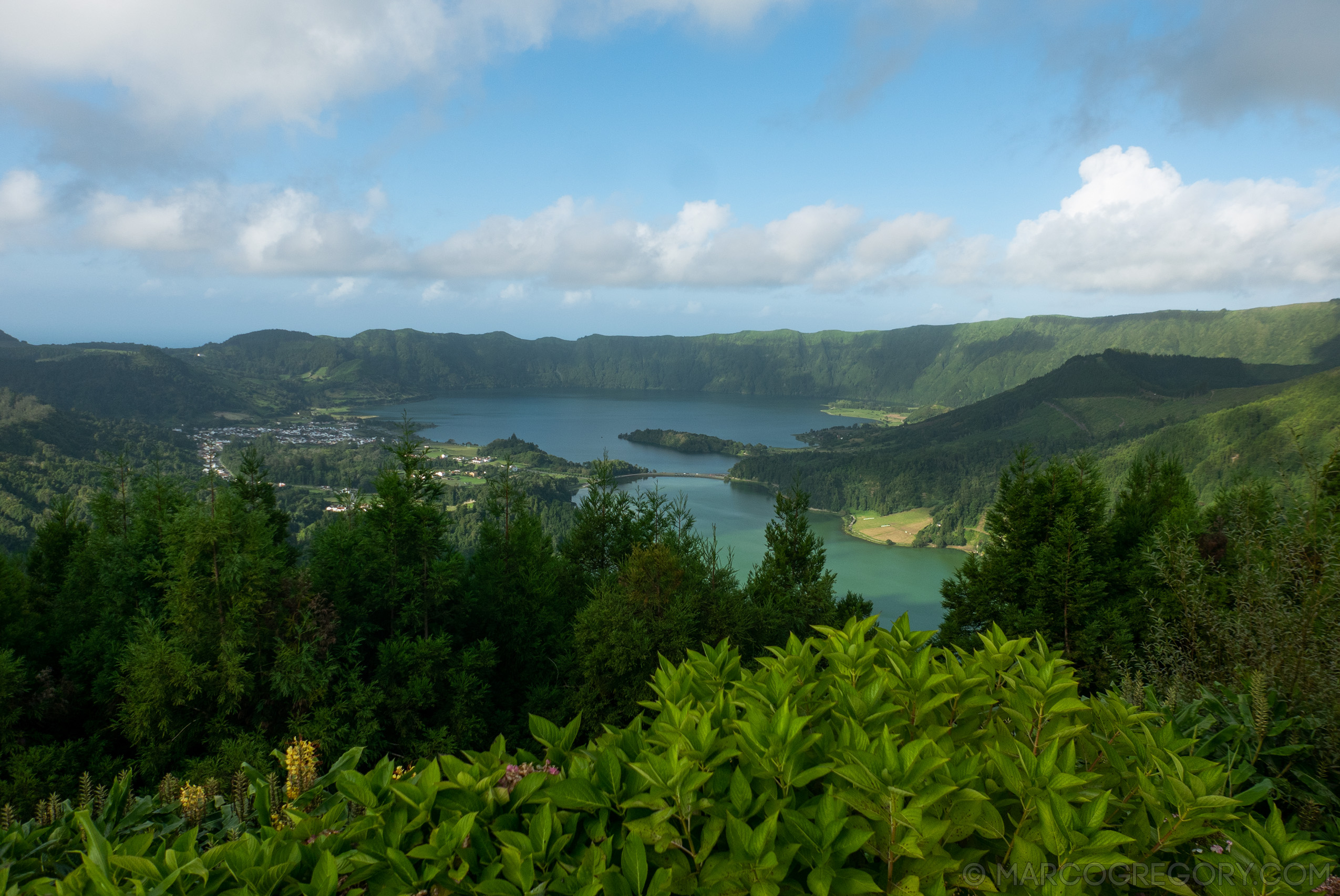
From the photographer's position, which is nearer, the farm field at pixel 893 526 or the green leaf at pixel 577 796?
the green leaf at pixel 577 796

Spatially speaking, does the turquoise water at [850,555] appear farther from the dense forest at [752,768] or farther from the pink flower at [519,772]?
the pink flower at [519,772]

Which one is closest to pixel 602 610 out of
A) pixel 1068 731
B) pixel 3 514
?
pixel 1068 731

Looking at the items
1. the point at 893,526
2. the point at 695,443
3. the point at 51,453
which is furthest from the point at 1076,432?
the point at 51,453

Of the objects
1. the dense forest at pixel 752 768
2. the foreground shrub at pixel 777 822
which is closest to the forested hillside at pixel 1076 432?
the dense forest at pixel 752 768

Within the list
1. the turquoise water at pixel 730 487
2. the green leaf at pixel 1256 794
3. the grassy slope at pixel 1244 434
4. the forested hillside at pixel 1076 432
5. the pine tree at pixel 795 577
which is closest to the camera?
the green leaf at pixel 1256 794

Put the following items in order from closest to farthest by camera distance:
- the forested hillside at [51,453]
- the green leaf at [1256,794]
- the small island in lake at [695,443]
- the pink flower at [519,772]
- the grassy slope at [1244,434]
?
1. the pink flower at [519,772]
2. the green leaf at [1256,794]
3. the forested hillside at [51,453]
4. the grassy slope at [1244,434]
5. the small island in lake at [695,443]

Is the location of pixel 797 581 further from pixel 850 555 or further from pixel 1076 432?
pixel 1076 432

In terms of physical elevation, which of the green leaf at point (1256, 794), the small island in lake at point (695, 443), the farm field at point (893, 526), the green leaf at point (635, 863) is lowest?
the farm field at point (893, 526)

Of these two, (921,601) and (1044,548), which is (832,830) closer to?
(1044,548)
